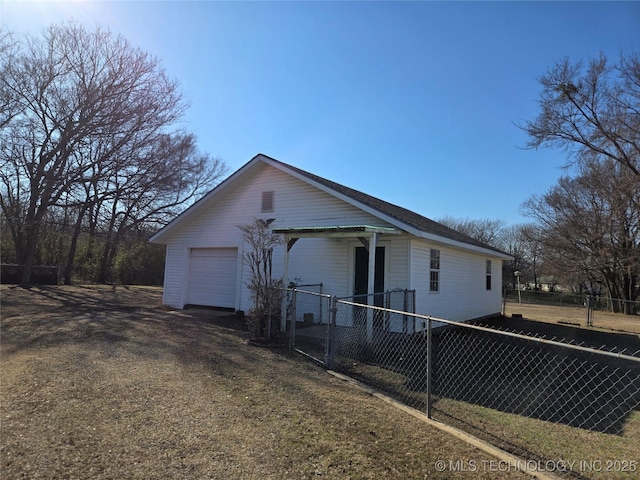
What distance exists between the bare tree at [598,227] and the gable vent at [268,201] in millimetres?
17430

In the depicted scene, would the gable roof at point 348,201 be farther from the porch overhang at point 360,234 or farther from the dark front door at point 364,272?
the dark front door at point 364,272

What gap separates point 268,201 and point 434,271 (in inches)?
213

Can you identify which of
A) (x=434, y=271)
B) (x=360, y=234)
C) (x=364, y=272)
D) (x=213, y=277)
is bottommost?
(x=213, y=277)

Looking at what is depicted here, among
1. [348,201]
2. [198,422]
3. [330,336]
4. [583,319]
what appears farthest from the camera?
[583,319]

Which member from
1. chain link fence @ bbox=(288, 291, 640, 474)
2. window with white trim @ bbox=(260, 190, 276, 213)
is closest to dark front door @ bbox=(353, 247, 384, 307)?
chain link fence @ bbox=(288, 291, 640, 474)

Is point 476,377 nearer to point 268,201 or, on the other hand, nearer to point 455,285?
point 455,285

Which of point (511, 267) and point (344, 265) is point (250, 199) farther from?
point (511, 267)

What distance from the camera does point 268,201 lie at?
12.3 m

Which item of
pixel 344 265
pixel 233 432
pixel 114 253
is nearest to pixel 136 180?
pixel 114 253

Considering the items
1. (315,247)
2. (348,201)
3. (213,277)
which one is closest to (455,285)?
(315,247)

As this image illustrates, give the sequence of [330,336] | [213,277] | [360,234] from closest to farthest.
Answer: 1. [330,336]
2. [360,234]
3. [213,277]

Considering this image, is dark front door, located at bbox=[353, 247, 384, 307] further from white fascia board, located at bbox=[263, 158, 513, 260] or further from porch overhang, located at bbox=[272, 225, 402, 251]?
porch overhang, located at bbox=[272, 225, 402, 251]

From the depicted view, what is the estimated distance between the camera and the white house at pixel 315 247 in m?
9.98

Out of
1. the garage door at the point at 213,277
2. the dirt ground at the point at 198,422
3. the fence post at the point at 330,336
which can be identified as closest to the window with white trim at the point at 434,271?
the fence post at the point at 330,336
